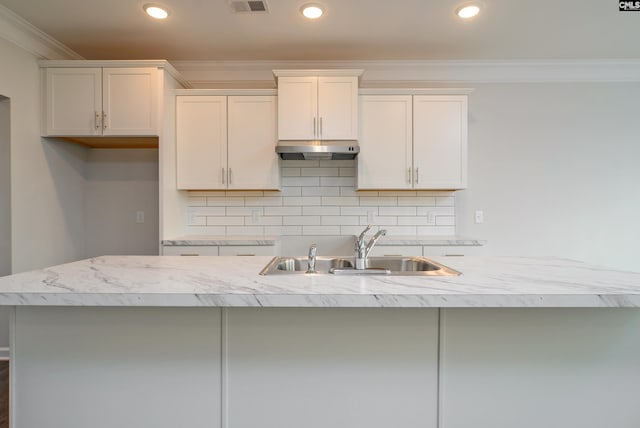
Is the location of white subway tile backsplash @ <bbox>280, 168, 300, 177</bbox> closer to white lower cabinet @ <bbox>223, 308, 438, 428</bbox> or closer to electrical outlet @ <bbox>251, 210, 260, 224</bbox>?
electrical outlet @ <bbox>251, 210, 260, 224</bbox>

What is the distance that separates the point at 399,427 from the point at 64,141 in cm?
340

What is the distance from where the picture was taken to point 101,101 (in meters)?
2.74

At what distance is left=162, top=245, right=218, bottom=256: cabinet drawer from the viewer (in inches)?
110

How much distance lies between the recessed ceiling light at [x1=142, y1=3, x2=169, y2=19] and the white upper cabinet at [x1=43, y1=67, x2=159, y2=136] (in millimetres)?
416

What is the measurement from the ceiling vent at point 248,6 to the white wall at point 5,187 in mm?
1819

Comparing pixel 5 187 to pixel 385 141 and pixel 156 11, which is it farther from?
pixel 385 141

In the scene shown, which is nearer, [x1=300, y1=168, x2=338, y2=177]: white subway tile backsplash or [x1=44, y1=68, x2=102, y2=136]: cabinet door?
[x1=44, y1=68, x2=102, y2=136]: cabinet door

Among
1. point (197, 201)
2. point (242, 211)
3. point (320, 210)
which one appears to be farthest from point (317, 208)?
point (197, 201)

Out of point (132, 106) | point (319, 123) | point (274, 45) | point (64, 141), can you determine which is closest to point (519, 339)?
point (319, 123)

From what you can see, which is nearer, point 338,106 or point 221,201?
point 338,106

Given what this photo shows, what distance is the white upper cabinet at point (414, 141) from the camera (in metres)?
2.98

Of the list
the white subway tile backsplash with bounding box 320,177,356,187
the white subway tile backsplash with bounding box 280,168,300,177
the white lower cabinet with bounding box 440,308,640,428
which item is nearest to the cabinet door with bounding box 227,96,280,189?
the white subway tile backsplash with bounding box 280,168,300,177

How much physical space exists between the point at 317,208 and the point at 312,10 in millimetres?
1690

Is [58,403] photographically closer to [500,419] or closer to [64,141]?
[500,419]
